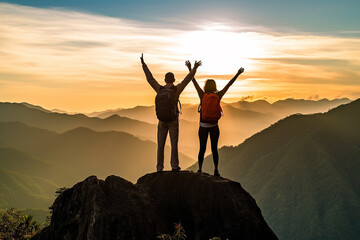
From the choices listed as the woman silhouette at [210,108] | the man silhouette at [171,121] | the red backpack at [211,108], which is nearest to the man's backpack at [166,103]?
the man silhouette at [171,121]

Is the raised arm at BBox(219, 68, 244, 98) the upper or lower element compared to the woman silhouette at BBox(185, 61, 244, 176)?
upper

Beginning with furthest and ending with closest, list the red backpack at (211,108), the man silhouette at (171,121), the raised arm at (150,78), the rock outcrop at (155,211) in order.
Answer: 1. the raised arm at (150,78)
2. the man silhouette at (171,121)
3. the red backpack at (211,108)
4. the rock outcrop at (155,211)

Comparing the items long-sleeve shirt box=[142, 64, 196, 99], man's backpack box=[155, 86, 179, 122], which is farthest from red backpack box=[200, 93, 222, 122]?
man's backpack box=[155, 86, 179, 122]

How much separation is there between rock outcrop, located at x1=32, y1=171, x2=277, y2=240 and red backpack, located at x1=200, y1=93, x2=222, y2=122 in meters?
2.15

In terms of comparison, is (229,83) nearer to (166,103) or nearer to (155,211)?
(166,103)

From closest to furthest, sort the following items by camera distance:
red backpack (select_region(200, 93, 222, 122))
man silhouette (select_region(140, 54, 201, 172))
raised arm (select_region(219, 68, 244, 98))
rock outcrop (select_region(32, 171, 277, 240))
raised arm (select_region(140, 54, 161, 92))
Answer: rock outcrop (select_region(32, 171, 277, 240)) < red backpack (select_region(200, 93, 222, 122)) < raised arm (select_region(219, 68, 244, 98)) < man silhouette (select_region(140, 54, 201, 172)) < raised arm (select_region(140, 54, 161, 92))

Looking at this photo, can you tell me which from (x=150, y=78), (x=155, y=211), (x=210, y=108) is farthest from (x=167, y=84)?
(x=155, y=211)

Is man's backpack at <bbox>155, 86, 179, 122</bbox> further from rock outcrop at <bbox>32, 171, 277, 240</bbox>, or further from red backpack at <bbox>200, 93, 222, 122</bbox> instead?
rock outcrop at <bbox>32, 171, 277, 240</bbox>

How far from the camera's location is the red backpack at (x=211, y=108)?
13969 millimetres

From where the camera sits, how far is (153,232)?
39.3ft

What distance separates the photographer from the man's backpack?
1428 cm

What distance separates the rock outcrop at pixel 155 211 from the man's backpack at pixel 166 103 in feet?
7.70

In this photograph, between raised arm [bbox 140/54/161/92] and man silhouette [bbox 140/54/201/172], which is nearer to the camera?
man silhouette [bbox 140/54/201/172]

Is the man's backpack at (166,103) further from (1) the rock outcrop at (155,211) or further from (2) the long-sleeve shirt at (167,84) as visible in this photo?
(1) the rock outcrop at (155,211)
